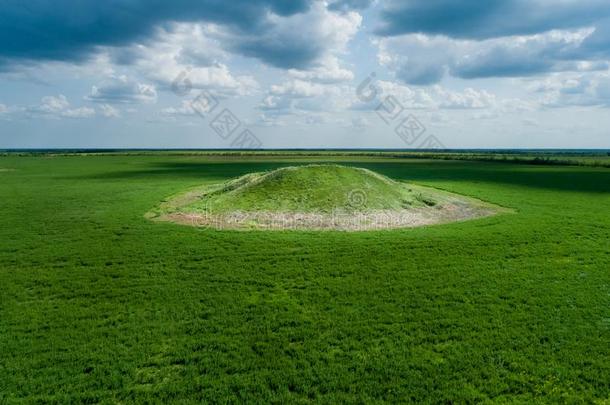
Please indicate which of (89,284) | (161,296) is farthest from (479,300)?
(89,284)

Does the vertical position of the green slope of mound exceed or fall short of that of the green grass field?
it exceeds it

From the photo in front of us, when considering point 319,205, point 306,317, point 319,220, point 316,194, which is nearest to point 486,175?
point 316,194

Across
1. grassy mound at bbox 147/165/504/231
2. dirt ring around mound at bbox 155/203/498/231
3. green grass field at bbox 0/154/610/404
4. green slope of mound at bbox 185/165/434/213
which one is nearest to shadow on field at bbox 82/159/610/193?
grassy mound at bbox 147/165/504/231

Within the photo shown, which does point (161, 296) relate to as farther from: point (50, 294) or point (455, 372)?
point (455, 372)

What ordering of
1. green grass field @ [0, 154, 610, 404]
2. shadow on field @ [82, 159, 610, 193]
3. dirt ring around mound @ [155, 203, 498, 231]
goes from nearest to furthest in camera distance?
green grass field @ [0, 154, 610, 404], dirt ring around mound @ [155, 203, 498, 231], shadow on field @ [82, 159, 610, 193]

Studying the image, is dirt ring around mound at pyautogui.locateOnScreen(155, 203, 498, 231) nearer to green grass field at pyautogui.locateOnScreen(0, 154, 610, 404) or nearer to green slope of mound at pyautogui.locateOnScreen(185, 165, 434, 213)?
green slope of mound at pyautogui.locateOnScreen(185, 165, 434, 213)
